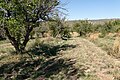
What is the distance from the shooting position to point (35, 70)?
50.2 feet

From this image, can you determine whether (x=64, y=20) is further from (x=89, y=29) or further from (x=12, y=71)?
(x=12, y=71)

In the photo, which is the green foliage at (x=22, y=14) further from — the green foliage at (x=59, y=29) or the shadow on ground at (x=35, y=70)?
the green foliage at (x=59, y=29)

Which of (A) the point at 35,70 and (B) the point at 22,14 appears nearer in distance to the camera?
(A) the point at 35,70

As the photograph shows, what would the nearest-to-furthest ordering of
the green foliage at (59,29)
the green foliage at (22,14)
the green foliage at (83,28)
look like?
the green foliage at (22,14)
the green foliage at (59,29)
the green foliage at (83,28)

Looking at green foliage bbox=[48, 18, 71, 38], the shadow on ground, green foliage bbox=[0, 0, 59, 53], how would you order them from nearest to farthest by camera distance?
1. the shadow on ground
2. green foliage bbox=[0, 0, 59, 53]
3. green foliage bbox=[48, 18, 71, 38]

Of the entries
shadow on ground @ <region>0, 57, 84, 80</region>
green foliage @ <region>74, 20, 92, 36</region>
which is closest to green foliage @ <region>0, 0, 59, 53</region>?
shadow on ground @ <region>0, 57, 84, 80</region>

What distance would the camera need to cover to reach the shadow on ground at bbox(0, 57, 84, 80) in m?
13.0

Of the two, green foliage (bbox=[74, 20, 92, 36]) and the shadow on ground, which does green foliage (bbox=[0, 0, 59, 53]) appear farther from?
green foliage (bbox=[74, 20, 92, 36])

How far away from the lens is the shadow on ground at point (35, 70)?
13.0 metres

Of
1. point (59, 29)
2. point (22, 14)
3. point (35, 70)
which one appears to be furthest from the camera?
point (59, 29)

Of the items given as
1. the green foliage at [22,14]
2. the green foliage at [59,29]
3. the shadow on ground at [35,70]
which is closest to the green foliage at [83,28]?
the green foliage at [59,29]

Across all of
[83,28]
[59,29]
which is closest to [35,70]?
[59,29]

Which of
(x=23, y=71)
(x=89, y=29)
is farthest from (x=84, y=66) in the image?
(x=89, y=29)

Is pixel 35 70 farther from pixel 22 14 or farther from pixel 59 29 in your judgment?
pixel 59 29
